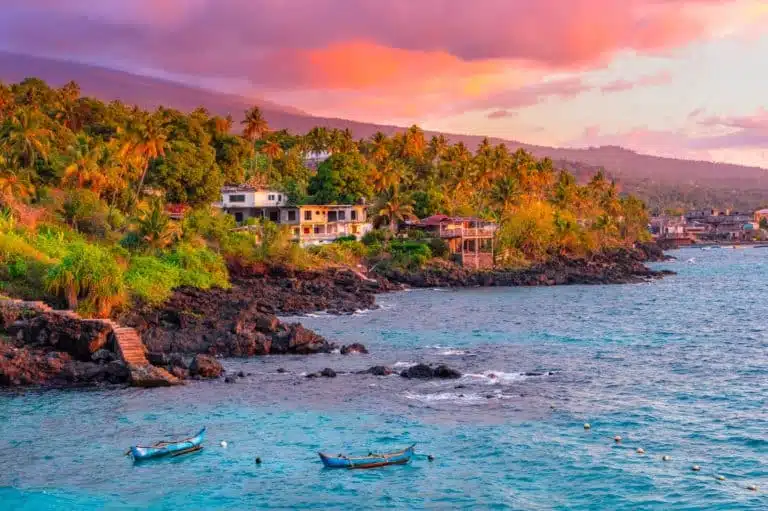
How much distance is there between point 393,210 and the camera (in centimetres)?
10106

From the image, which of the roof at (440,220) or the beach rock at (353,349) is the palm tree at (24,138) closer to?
the beach rock at (353,349)

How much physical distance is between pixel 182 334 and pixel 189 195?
154 feet

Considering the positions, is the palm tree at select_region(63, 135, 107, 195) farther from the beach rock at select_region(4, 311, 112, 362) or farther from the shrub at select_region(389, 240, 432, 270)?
the beach rock at select_region(4, 311, 112, 362)

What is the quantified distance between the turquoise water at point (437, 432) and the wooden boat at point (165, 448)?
412 mm

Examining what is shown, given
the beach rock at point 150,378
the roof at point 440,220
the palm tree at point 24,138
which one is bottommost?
the beach rock at point 150,378

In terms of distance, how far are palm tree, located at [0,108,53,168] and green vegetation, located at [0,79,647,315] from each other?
0.13m

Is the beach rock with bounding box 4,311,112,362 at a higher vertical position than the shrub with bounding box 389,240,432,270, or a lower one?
lower

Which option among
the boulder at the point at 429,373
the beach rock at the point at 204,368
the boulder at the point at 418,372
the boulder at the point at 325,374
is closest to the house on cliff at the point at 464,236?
the boulder at the point at 418,372

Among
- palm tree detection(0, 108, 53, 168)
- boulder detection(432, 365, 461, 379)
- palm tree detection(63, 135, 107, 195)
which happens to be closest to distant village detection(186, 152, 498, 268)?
palm tree detection(63, 135, 107, 195)

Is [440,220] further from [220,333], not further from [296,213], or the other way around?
[220,333]

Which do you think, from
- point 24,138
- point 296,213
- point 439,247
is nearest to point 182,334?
point 24,138

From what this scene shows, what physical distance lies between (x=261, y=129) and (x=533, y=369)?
312 feet

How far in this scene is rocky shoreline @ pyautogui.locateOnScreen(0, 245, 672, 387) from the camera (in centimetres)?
3469

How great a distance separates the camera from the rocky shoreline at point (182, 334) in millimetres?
34688
